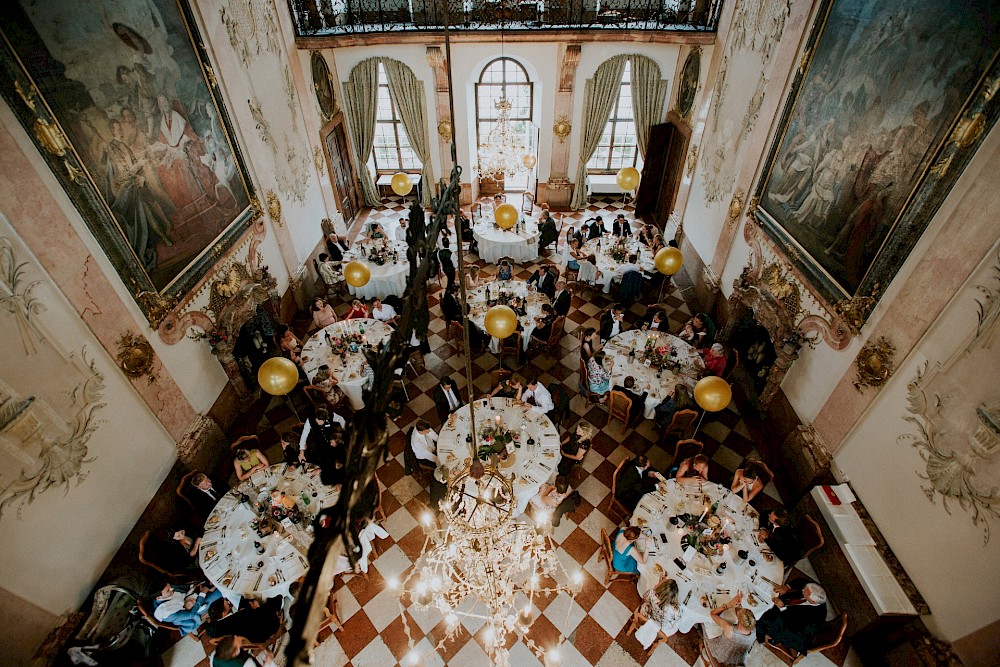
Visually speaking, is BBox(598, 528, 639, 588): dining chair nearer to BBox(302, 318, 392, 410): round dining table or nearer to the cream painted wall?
BBox(302, 318, 392, 410): round dining table

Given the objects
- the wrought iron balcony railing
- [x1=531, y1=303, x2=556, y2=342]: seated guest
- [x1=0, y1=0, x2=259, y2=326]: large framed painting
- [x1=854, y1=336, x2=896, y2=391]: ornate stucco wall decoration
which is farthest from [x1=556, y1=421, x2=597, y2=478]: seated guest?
the wrought iron balcony railing

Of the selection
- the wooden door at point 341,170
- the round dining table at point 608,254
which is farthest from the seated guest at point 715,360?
the wooden door at point 341,170

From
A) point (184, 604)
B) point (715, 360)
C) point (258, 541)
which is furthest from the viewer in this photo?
point (715, 360)

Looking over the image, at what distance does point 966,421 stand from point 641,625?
11.4ft

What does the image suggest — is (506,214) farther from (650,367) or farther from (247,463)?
(247,463)

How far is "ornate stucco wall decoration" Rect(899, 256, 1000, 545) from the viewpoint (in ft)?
11.5

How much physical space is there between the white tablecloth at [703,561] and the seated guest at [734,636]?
0.10m

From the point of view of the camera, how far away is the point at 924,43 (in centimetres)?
413

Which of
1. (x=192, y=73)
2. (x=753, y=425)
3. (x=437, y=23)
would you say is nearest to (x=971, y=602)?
(x=753, y=425)

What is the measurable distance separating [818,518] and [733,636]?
1.81m

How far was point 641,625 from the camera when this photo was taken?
484 centimetres

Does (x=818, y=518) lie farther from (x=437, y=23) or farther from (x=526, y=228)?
(x=437, y=23)

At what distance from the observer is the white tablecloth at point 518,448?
5.35 meters

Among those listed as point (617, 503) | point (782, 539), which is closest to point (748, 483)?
point (782, 539)
